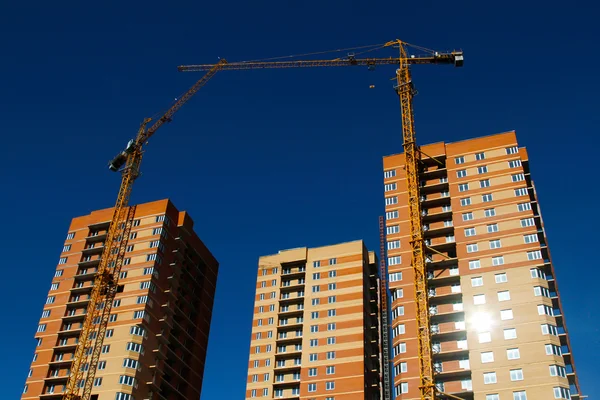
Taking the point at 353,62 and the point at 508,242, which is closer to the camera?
the point at 508,242

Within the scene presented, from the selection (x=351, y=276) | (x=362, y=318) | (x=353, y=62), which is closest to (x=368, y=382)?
(x=362, y=318)

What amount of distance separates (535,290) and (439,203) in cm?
2305

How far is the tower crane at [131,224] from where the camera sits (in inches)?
3725

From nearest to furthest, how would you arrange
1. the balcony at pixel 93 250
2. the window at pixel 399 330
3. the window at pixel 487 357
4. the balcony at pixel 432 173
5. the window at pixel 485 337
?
the window at pixel 487 357, the window at pixel 485 337, the window at pixel 399 330, the balcony at pixel 432 173, the balcony at pixel 93 250

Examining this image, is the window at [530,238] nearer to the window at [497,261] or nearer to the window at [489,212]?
the window at [497,261]

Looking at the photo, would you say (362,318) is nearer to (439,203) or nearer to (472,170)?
(439,203)

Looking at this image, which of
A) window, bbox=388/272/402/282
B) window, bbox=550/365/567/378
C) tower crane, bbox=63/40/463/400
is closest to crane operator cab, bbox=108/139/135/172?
tower crane, bbox=63/40/463/400

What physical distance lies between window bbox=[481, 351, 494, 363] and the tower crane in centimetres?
710

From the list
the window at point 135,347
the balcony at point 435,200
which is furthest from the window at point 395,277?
the window at point 135,347

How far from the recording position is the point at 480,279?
95188 mm

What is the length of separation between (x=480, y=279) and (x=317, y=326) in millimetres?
30323

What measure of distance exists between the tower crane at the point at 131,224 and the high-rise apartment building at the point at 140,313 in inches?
70.2

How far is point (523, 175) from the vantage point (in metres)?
103

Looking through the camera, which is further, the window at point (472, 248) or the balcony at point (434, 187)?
the balcony at point (434, 187)
